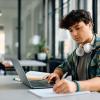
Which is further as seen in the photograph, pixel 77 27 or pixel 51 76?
pixel 51 76

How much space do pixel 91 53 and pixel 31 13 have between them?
7720 mm

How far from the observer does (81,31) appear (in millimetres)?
1957

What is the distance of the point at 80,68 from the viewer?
6.67 feet

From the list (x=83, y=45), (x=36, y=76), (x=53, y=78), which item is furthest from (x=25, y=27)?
(x=83, y=45)

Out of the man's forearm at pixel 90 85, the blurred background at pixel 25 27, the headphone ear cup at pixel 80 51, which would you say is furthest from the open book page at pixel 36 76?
the blurred background at pixel 25 27

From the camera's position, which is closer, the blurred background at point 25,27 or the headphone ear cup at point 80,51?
the headphone ear cup at point 80,51

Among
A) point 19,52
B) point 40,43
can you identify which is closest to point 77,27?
point 40,43

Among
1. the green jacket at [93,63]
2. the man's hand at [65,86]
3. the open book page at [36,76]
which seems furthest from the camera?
the open book page at [36,76]

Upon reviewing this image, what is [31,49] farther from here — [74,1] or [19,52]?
[74,1]

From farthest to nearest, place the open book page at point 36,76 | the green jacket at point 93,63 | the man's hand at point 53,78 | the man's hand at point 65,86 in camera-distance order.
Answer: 1. the open book page at point 36,76
2. the man's hand at point 53,78
3. the green jacket at point 93,63
4. the man's hand at point 65,86

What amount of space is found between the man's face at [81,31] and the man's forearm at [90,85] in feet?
1.40

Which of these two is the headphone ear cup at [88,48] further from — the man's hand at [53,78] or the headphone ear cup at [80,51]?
the man's hand at [53,78]

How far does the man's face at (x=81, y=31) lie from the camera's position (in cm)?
194

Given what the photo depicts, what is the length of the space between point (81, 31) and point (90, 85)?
50 centimetres
